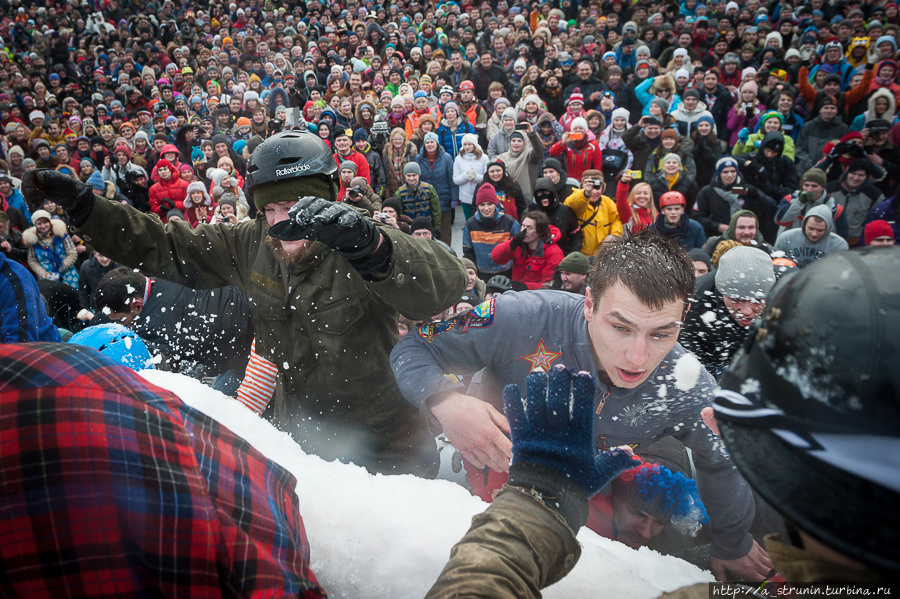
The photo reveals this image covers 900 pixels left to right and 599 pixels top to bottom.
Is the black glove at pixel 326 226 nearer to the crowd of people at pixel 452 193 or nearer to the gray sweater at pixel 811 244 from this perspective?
the crowd of people at pixel 452 193

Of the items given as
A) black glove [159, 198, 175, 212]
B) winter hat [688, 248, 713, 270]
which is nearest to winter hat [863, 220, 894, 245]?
winter hat [688, 248, 713, 270]

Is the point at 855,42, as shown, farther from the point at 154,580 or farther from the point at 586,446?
the point at 154,580

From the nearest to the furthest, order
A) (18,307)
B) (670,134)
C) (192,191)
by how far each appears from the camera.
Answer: (18,307) → (670,134) → (192,191)

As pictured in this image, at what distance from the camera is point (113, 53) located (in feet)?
51.2

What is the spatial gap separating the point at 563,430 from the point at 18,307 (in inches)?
141

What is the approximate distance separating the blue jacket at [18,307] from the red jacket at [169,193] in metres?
5.64

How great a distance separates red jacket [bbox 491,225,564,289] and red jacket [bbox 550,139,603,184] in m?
1.95

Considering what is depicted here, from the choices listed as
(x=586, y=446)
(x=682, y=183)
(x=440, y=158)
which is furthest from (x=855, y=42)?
(x=586, y=446)

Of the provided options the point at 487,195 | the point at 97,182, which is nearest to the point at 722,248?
the point at 487,195

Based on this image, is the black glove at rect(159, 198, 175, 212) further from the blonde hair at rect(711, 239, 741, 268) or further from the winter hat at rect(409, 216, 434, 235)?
the blonde hair at rect(711, 239, 741, 268)

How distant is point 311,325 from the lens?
242 cm

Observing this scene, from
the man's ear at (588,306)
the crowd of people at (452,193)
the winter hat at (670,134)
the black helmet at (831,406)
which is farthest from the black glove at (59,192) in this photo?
the winter hat at (670,134)

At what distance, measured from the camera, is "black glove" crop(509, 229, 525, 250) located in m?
6.20

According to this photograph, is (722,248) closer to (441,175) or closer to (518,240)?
(518,240)
